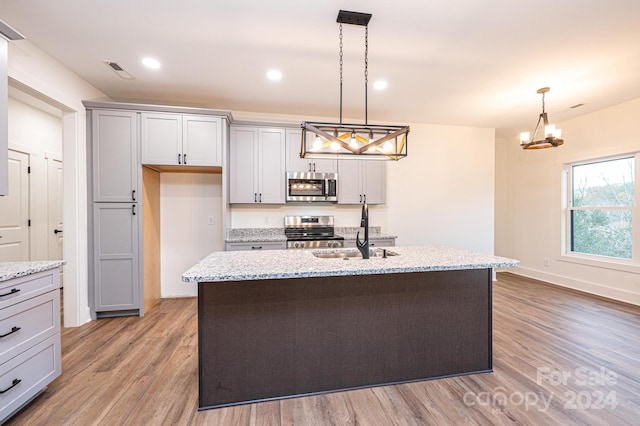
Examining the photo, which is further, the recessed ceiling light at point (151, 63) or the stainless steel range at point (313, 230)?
the stainless steel range at point (313, 230)

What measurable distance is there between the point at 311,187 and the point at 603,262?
4.40m

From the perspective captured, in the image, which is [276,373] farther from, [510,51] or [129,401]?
[510,51]

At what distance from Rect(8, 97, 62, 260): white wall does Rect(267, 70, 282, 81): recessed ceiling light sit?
3537 mm

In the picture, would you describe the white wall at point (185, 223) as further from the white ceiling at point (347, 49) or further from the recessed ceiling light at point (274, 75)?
the recessed ceiling light at point (274, 75)

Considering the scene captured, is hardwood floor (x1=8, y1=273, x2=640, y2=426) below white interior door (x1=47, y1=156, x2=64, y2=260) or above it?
below

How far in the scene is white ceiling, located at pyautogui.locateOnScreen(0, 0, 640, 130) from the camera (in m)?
2.12

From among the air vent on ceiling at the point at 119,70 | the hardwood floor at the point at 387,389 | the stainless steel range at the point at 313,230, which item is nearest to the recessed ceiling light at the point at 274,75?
the air vent on ceiling at the point at 119,70

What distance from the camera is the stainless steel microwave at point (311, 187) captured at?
4.03 metres

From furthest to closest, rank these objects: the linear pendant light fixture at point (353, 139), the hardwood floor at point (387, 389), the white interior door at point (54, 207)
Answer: the white interior door at point (54, 207) < the linear pendant light fixture at point (353, 139) < the hardwood floor at point (387, 389)

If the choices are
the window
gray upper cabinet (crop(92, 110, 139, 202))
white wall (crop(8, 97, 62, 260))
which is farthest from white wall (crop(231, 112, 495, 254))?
white wall (crop(8, 97, 62, 260))

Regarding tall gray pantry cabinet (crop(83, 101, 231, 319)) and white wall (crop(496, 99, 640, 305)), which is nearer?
tall gray pantry cabinet (crop(83, 101, 231, 319))

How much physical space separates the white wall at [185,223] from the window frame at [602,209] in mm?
5527

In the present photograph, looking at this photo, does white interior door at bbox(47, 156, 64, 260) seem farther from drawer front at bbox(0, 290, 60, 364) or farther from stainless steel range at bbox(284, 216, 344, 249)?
stainless steel range at bbox(284, 216, 344, 249)

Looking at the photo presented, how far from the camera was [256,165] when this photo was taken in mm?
3938
